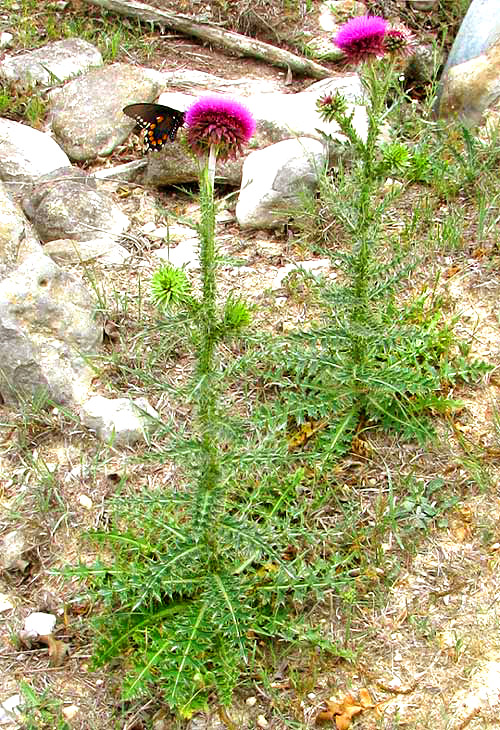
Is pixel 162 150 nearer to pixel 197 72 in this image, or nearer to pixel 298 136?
pixel 298 136

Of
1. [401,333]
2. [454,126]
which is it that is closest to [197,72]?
[454,126]

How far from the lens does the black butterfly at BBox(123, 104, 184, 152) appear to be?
4.31m

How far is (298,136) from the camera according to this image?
14.6 feet

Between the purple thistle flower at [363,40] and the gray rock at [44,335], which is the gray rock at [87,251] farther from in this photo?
the purple thistle flower at [363,40]

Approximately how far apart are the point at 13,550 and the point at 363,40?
2.02m

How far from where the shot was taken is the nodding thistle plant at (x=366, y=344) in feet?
9.66

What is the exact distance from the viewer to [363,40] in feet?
9.55

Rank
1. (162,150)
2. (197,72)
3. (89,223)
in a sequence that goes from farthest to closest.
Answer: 1. (197,72)
2. (162,150)
3. (89,223)

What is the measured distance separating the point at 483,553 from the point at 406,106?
9.08 feet

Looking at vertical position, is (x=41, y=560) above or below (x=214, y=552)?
below

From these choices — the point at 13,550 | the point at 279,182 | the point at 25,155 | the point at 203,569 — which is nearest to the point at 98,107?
the point at 25,155

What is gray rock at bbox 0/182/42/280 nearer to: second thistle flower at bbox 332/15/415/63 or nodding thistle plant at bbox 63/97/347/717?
nodding thistle plant at bbox 63/97/347/717

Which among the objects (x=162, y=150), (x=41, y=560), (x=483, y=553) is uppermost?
(x=162, y=150)

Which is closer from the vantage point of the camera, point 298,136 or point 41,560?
point 41,560
